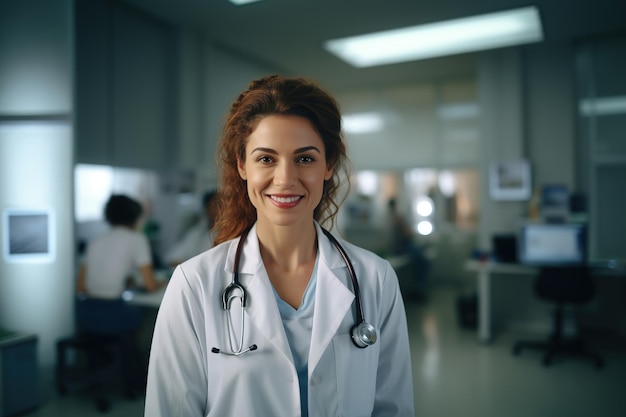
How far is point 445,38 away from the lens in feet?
19.0

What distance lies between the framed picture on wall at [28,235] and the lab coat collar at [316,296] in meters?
2.88

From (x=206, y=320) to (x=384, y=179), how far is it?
26.0 ft

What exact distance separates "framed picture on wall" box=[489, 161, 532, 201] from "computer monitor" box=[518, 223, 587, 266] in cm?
88

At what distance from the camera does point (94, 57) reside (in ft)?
16.1

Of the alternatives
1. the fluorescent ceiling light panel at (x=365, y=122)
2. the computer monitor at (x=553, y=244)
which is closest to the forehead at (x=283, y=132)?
the computer monitor at (x=553, y=244)

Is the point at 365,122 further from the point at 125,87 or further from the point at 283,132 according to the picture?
the point at 283,132

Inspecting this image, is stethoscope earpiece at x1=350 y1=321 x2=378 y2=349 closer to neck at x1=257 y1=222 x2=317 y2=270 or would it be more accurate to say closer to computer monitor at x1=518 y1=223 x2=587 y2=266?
neck at x1=257 y1=222 x2=317 y2=270

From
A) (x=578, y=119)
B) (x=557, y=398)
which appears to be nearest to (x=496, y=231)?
(x=578, y=119)

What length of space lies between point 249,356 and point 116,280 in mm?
2702

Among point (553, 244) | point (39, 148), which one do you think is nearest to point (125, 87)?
point (39, 148)

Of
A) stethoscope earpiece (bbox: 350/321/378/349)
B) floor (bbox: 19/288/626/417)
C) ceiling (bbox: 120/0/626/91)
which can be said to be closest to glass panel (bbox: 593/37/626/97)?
ceiling (bbox: 120/0/626/91)

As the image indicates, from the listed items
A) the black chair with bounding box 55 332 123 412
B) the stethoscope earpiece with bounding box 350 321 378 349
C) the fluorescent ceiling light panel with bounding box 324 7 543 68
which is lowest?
the black chair with bounding box 55 332 123 412

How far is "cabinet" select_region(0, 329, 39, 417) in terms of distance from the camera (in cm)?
315

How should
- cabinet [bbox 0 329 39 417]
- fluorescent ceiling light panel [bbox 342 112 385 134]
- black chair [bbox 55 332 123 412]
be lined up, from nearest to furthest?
cabinet [bbox 0 329 39 417]
black chair [bbox 55 332 123 412]
fluorescent ceiling light panel [bbox 342 112 385 134]
